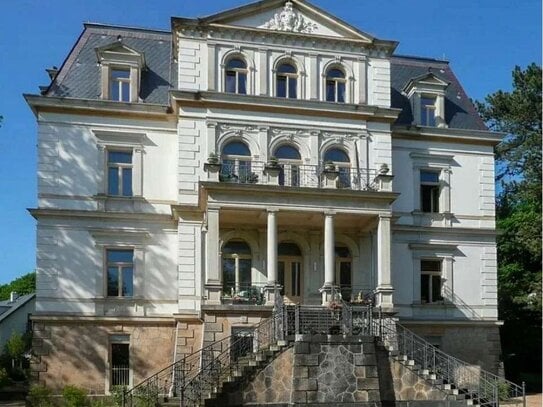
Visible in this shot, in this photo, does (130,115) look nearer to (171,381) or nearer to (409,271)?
(171,381)

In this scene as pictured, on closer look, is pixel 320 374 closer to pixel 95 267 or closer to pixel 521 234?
pixel 95 267

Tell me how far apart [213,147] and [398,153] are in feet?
24.2

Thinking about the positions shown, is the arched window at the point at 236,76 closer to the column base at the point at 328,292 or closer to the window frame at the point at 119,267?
the window frame at the point at 119,267

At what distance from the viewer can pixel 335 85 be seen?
26.8m

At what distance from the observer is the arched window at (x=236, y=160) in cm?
2495

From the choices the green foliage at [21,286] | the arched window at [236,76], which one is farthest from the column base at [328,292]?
the green foliage at [21,286]

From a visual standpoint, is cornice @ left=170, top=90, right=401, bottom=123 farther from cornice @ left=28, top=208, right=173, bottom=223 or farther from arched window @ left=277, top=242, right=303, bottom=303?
arched window @ left=277, top=242, right=303, bottom=303

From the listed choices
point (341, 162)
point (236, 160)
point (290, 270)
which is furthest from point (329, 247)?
point (236, 160)

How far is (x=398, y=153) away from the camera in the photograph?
27.9m

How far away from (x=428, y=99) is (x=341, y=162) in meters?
5.38

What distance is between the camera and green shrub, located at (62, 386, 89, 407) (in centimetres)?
2233

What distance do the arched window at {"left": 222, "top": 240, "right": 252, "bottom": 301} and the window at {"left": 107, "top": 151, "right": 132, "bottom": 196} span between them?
4.05 meters

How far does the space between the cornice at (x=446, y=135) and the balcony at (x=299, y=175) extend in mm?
2711

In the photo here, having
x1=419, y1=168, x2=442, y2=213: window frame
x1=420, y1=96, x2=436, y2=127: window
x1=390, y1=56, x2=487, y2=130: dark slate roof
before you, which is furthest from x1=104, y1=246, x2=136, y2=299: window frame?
x1=420, y1=96, x2=436, y2=127: window
